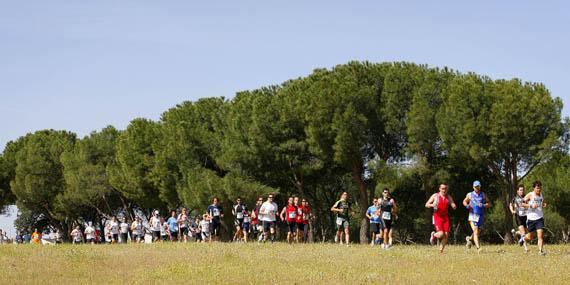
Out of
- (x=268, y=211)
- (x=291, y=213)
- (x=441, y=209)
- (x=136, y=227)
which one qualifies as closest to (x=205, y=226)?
(x=136, y=227)

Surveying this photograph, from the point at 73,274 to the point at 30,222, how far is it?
244ft

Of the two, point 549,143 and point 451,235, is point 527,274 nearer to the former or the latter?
point 549,143

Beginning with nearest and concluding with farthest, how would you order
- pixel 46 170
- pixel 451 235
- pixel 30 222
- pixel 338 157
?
Answer: pixel 338 157, pixel 451 235, pixel 46 170, pixel 30 222

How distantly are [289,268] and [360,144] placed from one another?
24.9 m

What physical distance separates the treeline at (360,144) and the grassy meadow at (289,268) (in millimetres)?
18069

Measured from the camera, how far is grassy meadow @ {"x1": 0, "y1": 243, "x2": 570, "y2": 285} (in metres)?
16.7

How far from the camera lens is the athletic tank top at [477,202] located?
22141 millimetres

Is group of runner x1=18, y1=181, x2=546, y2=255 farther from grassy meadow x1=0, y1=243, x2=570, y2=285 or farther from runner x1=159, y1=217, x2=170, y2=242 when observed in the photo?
grassy meadow x1=0, y1=243, x2=570, y2=285

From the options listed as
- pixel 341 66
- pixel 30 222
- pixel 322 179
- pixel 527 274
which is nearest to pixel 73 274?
pixel 527 274

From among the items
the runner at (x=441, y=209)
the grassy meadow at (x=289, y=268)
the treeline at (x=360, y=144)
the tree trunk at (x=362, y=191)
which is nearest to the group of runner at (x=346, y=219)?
the runner at (x=441, y=209)

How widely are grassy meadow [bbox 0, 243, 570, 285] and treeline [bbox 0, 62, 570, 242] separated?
18.1m

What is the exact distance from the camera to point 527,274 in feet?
55.5

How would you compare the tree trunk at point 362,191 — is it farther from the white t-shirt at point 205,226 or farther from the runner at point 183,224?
the runner at point 183,224

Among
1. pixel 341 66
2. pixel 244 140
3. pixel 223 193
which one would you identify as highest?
pixel 341 66
